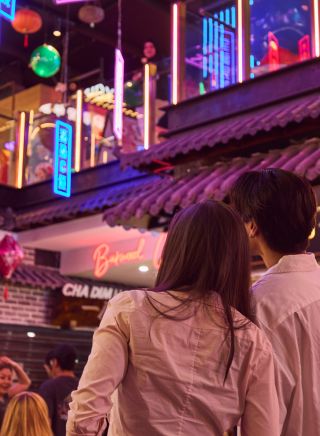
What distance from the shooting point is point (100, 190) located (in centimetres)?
1165

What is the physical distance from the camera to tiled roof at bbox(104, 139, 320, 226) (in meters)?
6.80

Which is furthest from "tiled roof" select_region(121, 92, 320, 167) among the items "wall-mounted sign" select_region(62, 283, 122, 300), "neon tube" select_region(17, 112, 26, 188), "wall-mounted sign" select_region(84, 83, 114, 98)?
"wall-mounted sign" select_region(62, 283, 122, 300)

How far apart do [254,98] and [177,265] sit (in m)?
6.73

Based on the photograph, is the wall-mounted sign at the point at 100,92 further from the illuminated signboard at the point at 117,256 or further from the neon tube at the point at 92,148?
the illuminated signboard at the point at 117,256

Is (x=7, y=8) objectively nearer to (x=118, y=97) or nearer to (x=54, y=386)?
(x=54, y=386)

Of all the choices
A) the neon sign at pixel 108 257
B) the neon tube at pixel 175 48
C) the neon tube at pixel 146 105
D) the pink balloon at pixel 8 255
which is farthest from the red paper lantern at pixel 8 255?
the neon tube at pixel 175 48

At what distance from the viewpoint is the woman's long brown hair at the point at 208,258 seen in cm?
192

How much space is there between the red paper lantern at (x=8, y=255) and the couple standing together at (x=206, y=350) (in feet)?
29.5

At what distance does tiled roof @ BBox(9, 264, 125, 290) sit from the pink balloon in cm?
81

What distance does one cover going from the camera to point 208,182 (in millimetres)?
7543

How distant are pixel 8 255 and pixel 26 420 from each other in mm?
6996

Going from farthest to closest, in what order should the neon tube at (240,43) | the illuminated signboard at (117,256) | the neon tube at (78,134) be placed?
the neon tube at (78,134)
the illuminated signboard at (117,256)
the neon tube at (240,43)

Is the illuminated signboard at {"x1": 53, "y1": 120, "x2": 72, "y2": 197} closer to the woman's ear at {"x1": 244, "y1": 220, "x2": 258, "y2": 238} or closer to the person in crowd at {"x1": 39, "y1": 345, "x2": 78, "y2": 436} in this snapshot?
the person in crowd at {"x1": 39, "y1": 345, "x2": 78, "y2": 436}

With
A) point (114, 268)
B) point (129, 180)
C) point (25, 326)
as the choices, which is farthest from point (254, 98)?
point (25, 326)
